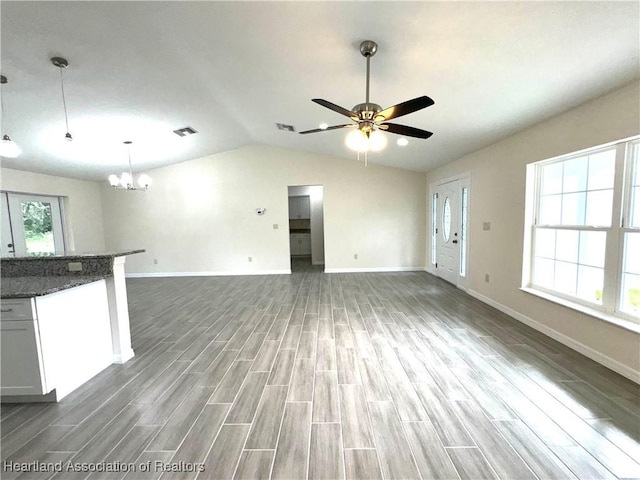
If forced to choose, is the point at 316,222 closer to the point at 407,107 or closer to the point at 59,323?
the point at 407,107

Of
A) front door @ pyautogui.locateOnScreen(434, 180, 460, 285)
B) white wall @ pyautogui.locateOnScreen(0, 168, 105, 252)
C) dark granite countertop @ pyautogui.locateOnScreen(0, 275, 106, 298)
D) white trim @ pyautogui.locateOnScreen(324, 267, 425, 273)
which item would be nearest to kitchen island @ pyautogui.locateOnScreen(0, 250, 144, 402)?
dark granite countertop @ pyautogui.locateOnScreen(0, 275, 106, 298)

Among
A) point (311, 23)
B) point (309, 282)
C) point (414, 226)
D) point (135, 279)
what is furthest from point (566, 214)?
point (135, 279)

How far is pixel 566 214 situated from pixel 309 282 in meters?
4.37

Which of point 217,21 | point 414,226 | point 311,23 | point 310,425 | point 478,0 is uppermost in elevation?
point 217,21

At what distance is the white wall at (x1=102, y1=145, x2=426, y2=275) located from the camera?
6629 mm

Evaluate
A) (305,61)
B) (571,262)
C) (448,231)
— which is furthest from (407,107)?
(448,231)

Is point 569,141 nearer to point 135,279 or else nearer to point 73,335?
point 73,335

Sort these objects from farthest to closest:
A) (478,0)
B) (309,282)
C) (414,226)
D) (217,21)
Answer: (414,226), (309,282), (217,21), (478,0)

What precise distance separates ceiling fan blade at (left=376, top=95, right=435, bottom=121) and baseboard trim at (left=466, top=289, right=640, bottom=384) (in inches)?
108

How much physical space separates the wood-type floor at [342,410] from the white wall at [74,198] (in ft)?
13.7

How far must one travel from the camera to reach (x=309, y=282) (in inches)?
231

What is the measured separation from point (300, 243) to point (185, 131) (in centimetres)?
535

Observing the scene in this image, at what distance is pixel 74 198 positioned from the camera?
612 centimetres

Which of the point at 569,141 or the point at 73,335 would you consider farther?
the point at 569,141
